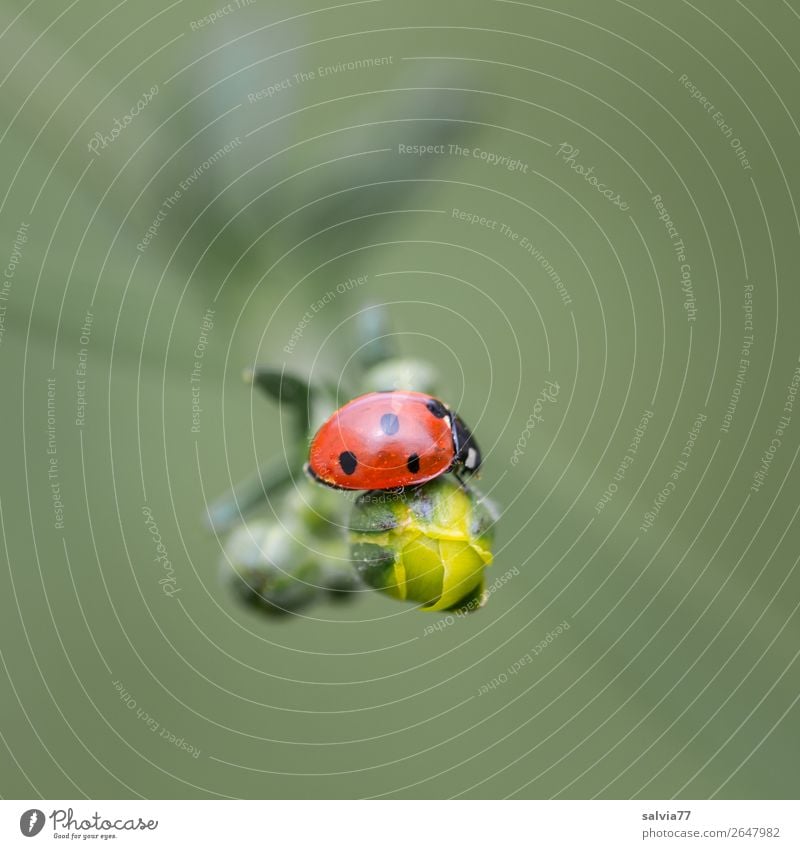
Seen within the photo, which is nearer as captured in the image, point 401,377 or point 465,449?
point 465,449

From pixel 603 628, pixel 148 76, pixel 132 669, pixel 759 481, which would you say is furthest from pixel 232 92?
pixel 759 481

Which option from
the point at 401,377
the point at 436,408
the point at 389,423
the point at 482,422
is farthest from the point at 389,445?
the point at 482,422

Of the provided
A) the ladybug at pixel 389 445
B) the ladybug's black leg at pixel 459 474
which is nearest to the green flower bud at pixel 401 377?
the ladybug at pixel 389 445

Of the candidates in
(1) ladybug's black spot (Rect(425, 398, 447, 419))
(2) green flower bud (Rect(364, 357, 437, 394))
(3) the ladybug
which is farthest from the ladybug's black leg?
(2) green flower bud (Rect(364, 357, 437, 394))

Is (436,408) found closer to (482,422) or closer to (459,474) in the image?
(459,474)

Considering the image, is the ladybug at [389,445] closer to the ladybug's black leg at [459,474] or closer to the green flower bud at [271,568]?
the ladybug's black leg at [459,474]
